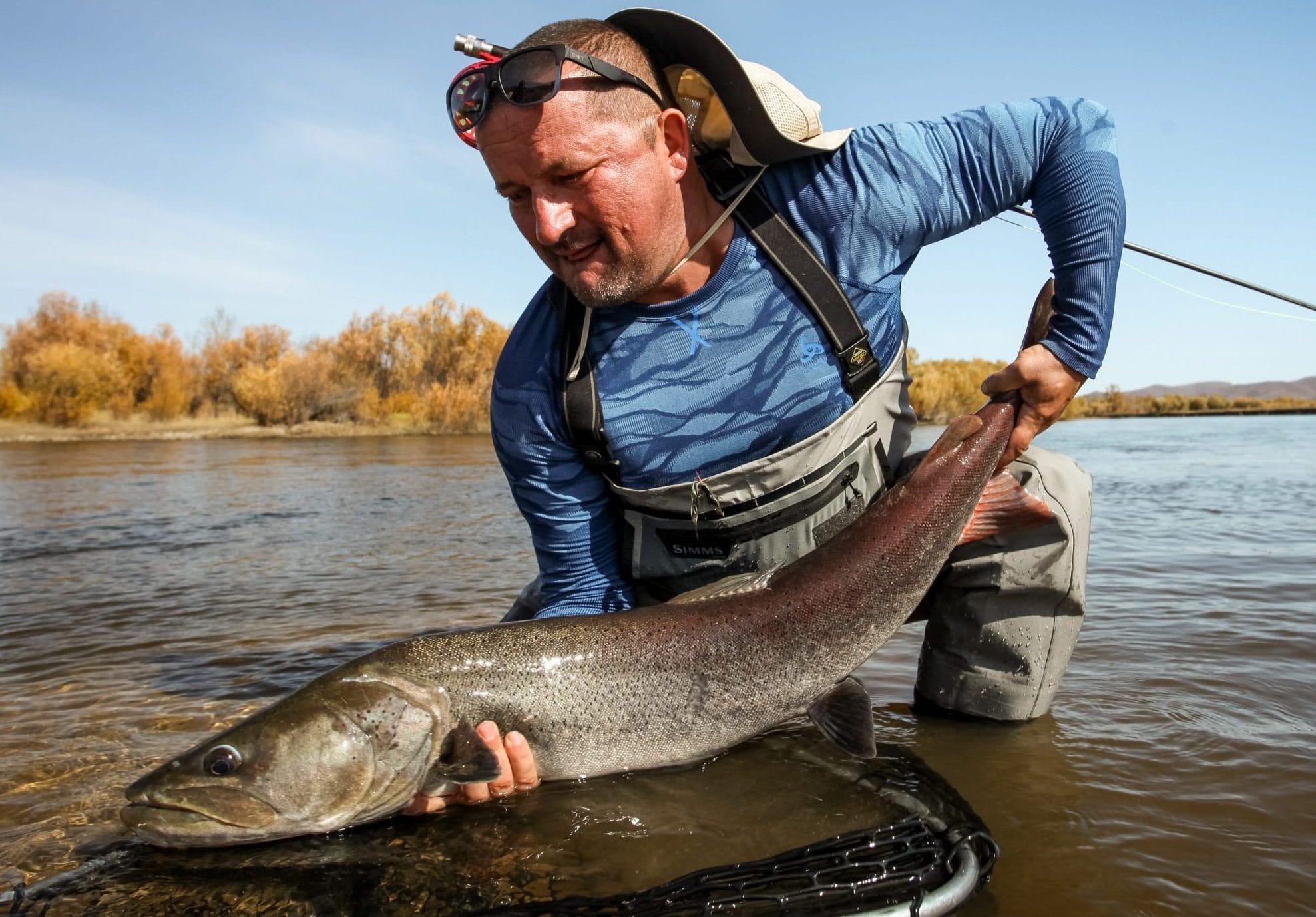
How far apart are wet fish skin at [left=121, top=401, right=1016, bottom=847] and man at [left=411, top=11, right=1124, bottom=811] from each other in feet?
1.26

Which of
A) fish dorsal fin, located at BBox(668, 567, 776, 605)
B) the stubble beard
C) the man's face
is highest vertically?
the man's face

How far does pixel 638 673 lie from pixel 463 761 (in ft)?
2.25

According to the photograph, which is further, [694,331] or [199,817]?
[694,331]

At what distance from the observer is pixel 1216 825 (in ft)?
9.55

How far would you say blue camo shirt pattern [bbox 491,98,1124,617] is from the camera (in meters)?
3.68

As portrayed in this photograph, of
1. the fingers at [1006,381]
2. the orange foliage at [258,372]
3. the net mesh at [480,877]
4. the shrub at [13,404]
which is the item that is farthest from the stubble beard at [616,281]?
the shrub at [13,404]

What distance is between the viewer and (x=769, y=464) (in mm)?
3752

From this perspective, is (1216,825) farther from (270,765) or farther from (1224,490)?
(1224,490)

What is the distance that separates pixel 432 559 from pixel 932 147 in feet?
24.4

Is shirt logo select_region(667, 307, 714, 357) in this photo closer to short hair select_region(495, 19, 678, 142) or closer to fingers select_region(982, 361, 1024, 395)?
short hair select_region(495, 19, 678, 142)

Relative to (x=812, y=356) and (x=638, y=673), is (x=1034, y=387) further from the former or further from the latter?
(x=638, y=673)

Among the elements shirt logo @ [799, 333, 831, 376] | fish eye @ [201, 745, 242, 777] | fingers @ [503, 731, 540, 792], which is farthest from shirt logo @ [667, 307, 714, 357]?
fish eye @ [201, 745, 242, 777]

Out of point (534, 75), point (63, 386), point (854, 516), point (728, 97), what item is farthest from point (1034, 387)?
point (63, 386)

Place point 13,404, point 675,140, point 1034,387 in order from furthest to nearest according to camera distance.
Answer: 1. point 13,404
2. point 675,140
3. point 1034,387
